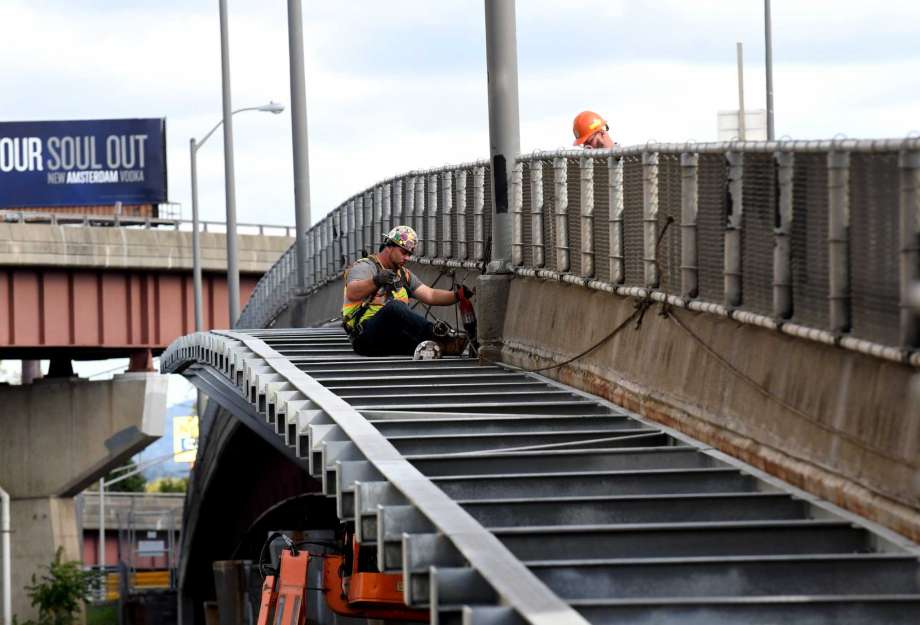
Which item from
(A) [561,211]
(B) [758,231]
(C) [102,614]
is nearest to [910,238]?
(B) [758,231]

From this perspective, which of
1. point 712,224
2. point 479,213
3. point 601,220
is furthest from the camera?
point 479,213

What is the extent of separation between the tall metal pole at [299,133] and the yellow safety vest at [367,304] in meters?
14.0

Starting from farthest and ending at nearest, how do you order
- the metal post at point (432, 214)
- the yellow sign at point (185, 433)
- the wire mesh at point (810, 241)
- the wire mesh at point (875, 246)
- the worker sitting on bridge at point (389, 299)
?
the yellow sign at point (185, 433) < the metal post at point (432, 214) < the worker sitting on bridge at point (389, 299) < the wire mesh at point (810, 241) < the wire mesh at point (875, 246)

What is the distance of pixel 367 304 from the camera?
21.0 m

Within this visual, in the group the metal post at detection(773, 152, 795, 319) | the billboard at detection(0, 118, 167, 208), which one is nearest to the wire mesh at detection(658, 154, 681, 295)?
the metal post at detection(773, 152, 795, 319)

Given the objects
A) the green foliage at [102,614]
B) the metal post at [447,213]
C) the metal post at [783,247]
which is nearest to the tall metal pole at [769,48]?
the metal post at [447,213]

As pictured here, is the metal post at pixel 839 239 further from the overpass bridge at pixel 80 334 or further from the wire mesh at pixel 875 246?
the overpass bridge at pixel 80 334

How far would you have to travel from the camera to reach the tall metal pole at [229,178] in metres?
44.1

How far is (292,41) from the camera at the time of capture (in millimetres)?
34969

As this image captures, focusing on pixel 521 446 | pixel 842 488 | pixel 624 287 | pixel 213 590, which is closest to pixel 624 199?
pixel 624 287

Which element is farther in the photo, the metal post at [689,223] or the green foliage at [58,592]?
the green foliage at [58,592]

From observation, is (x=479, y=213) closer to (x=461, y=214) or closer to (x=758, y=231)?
(x=461, y=214)

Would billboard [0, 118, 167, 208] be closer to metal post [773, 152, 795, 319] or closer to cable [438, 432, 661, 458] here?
cable [438, 432, 661, 458]

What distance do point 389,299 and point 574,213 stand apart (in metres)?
2.84
